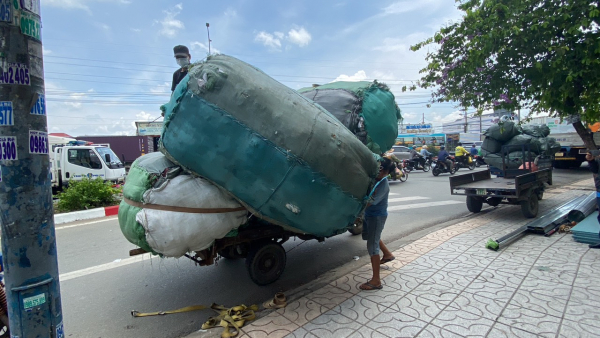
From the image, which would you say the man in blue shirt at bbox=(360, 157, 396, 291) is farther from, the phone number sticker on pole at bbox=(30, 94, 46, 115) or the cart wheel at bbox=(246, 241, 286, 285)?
the phone number sticker on pole at bbox=(30, 94, 46, 115)

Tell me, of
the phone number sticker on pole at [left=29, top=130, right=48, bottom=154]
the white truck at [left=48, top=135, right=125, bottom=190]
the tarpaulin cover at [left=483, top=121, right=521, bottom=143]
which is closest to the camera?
the phone number sticker on pole at [left=29, top=130, right=48, bottom=154]

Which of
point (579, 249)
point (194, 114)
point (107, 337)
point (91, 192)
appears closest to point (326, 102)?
point (194, 114)

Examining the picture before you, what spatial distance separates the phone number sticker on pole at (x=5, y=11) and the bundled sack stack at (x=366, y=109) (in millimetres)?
2681

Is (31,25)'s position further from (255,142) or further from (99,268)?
(99,268)

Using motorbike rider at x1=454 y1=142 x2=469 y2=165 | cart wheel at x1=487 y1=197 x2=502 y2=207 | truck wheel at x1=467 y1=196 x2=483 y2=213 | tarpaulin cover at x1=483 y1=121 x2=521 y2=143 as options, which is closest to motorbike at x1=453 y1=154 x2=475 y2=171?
motorbike rider at x1=454 y1=142 x2=469 y2=165

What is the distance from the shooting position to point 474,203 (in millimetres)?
7027

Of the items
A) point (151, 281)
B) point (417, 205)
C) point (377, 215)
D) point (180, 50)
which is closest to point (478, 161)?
point (417, 205)

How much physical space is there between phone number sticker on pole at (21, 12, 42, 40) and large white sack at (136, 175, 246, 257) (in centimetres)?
125

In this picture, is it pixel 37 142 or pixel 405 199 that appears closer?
pixel 37 142

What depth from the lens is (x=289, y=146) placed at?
2387 millimetres

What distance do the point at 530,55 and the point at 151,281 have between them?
6628 millimetres

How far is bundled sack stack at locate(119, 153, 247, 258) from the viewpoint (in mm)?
2451

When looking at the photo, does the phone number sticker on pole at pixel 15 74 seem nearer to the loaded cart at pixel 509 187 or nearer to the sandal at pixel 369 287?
the sandal at pixel 369 287

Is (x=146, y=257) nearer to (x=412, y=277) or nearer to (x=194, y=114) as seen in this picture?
(x=194, y=114)
